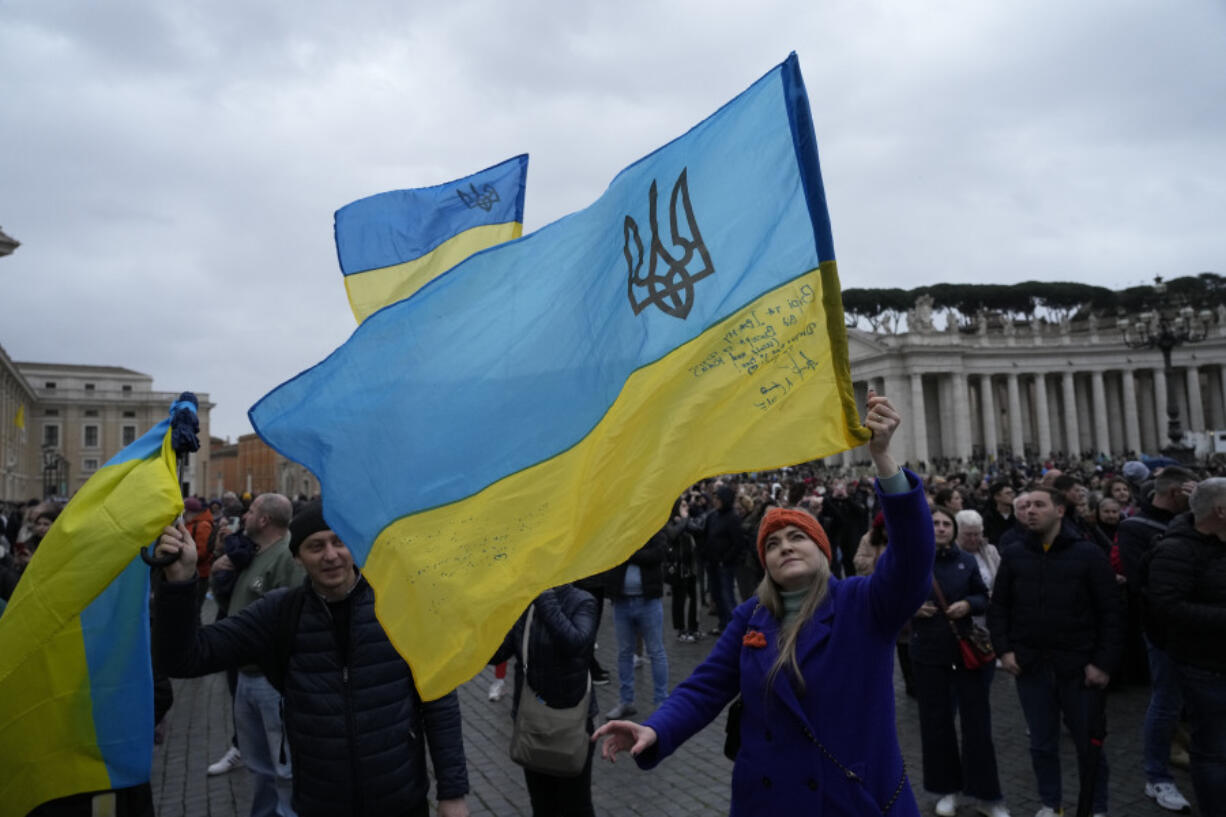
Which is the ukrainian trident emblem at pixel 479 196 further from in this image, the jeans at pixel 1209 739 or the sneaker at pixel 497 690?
the jeans at pixel 1209 739

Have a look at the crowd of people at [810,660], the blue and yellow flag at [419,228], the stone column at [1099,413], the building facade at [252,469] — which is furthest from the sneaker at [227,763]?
the building facade at [252,469]

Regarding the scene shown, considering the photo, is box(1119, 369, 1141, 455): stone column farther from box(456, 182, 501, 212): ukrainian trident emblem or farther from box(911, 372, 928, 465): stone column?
box(456, 182, 501, 212): ukrainian trident emblem

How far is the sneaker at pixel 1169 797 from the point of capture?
15.6 ft

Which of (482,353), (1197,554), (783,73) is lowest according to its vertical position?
(1197,554)

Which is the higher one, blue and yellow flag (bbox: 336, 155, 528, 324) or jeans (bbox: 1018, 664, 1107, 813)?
blue and yellow flag (bbox: 336, 155, 528, 324)

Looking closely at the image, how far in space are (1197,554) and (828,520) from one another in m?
7.52

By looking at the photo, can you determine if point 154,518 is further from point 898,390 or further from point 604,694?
point 898,390

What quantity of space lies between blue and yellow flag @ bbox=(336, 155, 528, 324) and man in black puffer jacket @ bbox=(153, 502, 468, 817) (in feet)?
14.5

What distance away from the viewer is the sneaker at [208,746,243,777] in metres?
6.12

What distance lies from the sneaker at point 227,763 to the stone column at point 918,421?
55.7 meters

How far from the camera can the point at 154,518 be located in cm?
269

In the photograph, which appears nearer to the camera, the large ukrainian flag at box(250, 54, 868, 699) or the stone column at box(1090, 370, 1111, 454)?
the large ukrainian flag at box(250, 54, 868, 699)

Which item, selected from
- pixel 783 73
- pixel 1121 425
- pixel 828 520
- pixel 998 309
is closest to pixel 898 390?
pixel 1121 425

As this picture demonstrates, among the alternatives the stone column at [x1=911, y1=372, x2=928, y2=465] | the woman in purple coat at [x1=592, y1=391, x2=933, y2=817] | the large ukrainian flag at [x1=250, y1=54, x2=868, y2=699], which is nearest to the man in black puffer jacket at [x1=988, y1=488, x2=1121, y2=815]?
the woman in purple coat at [x1=592, y1=391, x2=933, y2=817]
